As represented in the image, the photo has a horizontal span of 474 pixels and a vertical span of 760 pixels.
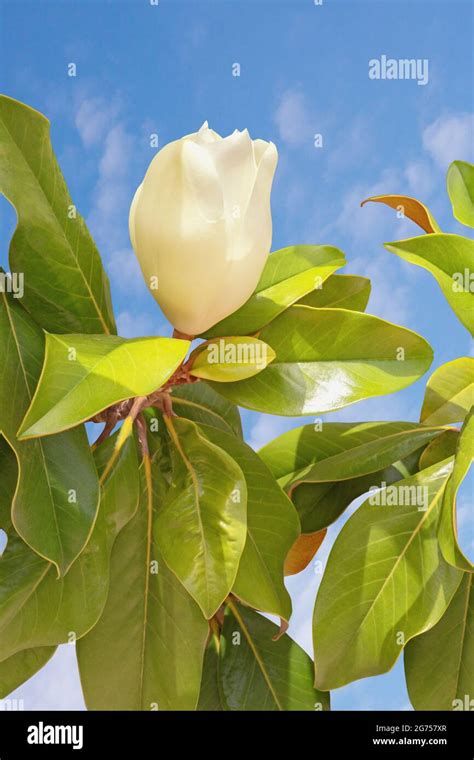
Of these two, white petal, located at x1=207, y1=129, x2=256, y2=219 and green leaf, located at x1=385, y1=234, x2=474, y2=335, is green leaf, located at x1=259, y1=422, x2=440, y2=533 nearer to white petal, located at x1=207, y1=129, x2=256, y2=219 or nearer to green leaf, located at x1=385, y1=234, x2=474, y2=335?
green leaf, located at x1=385, y1=234, x2=474, y2=335

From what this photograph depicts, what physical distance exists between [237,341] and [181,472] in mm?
121

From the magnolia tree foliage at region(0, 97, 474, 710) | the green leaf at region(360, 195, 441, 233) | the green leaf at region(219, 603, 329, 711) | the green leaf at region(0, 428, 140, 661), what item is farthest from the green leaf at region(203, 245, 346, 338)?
the green leaf at region(219, 603, 329, 711)

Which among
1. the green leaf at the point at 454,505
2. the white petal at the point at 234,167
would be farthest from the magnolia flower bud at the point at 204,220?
the green leaf at the point at 454,505

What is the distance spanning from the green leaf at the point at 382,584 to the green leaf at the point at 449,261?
6.1 inches

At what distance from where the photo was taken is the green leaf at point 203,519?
63 cm

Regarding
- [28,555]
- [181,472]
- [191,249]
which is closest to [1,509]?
[28,555]

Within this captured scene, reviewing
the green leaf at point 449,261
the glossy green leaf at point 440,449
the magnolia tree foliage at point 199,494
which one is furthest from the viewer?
the glossy green leaf at point 440,449

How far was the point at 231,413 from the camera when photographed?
0.94 meters

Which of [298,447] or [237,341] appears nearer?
[237,341]

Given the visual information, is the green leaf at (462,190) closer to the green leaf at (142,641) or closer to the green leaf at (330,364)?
the green leaf at (330,364)

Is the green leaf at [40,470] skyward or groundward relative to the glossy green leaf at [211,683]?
skyward

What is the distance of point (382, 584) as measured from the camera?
29.0 inches

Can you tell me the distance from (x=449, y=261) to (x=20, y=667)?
1.69 ft
